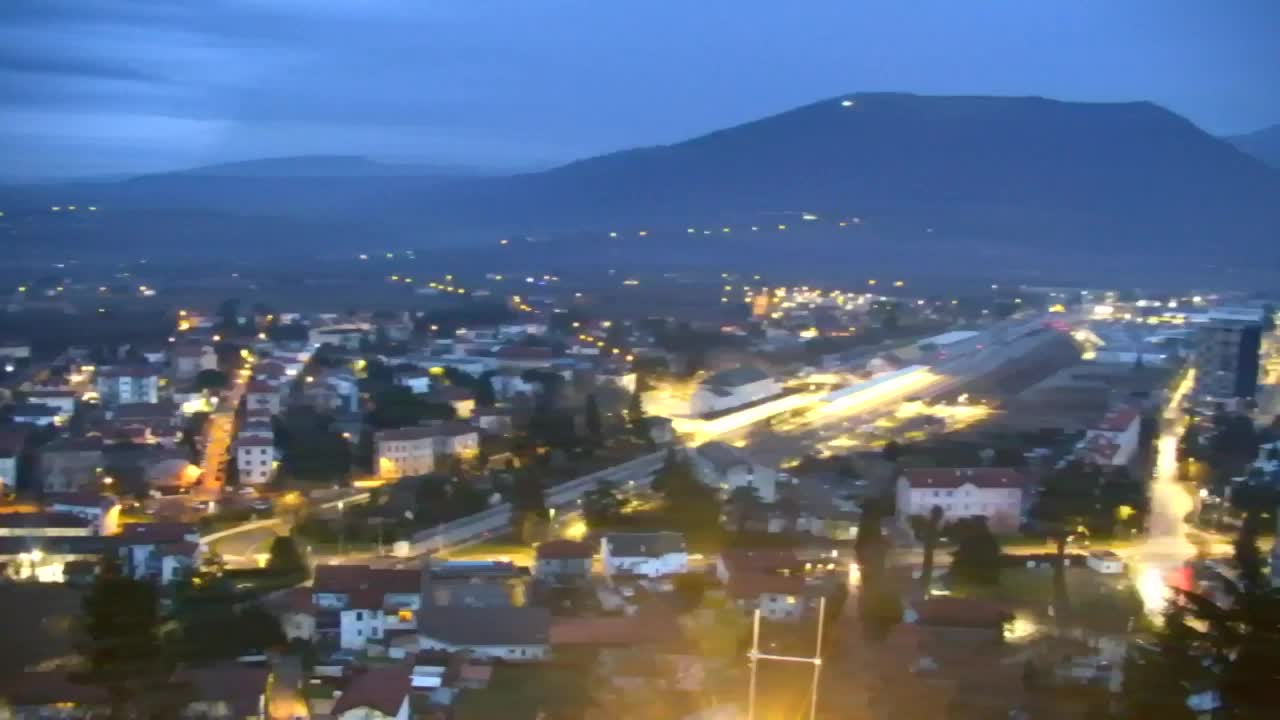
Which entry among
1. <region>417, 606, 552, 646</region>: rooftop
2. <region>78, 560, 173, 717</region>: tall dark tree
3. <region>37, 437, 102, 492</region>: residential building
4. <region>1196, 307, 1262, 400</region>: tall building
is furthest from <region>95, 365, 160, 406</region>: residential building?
<region>78, 560, 173, 717</region>: tall dark tree

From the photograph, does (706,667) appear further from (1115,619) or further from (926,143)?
(926,143)

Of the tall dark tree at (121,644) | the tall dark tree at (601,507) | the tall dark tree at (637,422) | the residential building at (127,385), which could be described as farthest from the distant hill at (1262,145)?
the tall dark tree at (121,644)

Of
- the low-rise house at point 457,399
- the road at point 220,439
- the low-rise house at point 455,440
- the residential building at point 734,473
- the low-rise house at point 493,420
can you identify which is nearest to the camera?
the residential building at point 734,473

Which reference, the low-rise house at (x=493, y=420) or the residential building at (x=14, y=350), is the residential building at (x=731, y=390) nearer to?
the low-rise house at (x=493, y=420)

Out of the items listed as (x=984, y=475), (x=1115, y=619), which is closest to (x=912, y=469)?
(x=984, y=475)

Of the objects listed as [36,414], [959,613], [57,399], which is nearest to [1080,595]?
[959,613]
